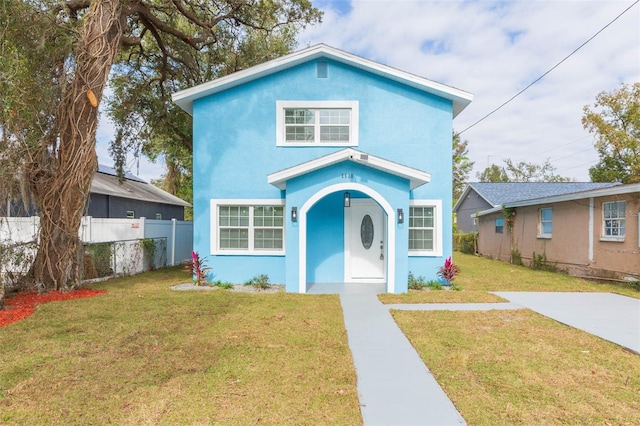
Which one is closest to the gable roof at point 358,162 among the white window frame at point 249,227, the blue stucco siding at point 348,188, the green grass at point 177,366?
the blue stucco siding at point 348,188

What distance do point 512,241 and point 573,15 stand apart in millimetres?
10300

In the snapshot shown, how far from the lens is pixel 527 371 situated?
4.53m

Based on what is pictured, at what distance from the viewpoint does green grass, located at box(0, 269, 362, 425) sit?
11.6 ft

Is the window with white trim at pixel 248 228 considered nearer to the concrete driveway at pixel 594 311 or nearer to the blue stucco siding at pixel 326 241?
the blue stucco siding at pixel 326 241

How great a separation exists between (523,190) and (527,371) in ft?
75.5

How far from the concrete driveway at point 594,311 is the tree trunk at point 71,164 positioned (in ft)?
37.7

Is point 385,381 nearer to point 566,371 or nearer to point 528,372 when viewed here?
point 528,372

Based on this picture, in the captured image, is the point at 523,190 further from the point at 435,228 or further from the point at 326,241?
the point at 326,241

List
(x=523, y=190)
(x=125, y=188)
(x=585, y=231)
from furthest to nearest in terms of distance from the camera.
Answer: (x=523, y=190), (x=125, y=188), (x=585, y=231)

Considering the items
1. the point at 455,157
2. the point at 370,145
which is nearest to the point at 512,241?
the point at 370,145

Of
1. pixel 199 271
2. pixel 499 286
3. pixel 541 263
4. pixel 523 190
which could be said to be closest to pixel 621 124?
pixel 523 190

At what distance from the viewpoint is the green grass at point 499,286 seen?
8758 millimetres

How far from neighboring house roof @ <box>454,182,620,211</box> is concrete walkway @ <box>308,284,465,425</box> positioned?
18658mm

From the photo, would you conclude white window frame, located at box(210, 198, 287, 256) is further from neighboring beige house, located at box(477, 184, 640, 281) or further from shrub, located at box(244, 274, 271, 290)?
neighboring beige house, located at box(477, 184, 640, 281)
